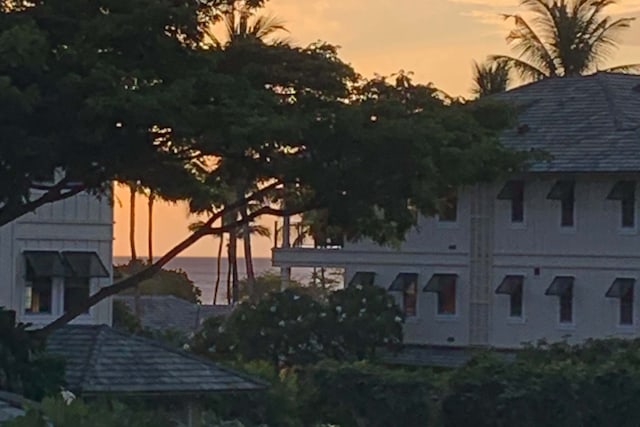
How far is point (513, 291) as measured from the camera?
170ft

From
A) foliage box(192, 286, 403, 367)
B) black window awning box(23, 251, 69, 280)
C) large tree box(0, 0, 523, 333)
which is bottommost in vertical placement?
foliage box(192, 286, 403, 367)

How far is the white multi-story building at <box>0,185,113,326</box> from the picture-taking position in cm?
4122

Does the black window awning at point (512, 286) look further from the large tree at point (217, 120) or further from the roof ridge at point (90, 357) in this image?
the large tree at point (217, 120)

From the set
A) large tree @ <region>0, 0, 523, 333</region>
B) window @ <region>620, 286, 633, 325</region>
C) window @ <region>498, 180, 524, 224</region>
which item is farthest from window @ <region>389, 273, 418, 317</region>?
large tree @ <region>0, 0, 523, 333</region>

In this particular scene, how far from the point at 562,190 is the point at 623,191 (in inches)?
74.8

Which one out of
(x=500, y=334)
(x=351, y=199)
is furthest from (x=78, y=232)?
(x=351, y=199)

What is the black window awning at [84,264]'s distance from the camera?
41.6 metres

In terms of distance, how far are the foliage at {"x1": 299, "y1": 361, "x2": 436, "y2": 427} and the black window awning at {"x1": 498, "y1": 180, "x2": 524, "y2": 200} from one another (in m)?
17.7

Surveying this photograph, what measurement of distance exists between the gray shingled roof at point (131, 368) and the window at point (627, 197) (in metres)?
23.6

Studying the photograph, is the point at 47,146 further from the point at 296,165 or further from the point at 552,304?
the point at 552,304

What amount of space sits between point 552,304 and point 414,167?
1093 inches

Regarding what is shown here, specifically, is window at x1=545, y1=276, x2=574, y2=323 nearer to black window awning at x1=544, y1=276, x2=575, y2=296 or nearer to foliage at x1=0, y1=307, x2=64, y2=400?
black window awning at x1=544, y1=276, x2=575, y2=296

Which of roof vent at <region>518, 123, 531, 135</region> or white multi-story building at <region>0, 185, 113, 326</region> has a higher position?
roof vent at <region>518, 123, 531, 135</region>

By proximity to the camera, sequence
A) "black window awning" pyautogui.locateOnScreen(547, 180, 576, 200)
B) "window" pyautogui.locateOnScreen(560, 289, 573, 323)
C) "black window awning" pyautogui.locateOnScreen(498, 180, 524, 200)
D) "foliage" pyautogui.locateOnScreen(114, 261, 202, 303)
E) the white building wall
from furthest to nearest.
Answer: "foliage" pyautogui.locateOnScreen(114, 261, 202, 303)
"black window awning" pyautogui.locateOnScreen(498, 180, 524, 200)
"window" pyautogui.locateOnScreen(560, 289, 573, 323)
"black window awning" pyautogui.locateOnScreen(547, 180, 576, 200)
the white building wall
